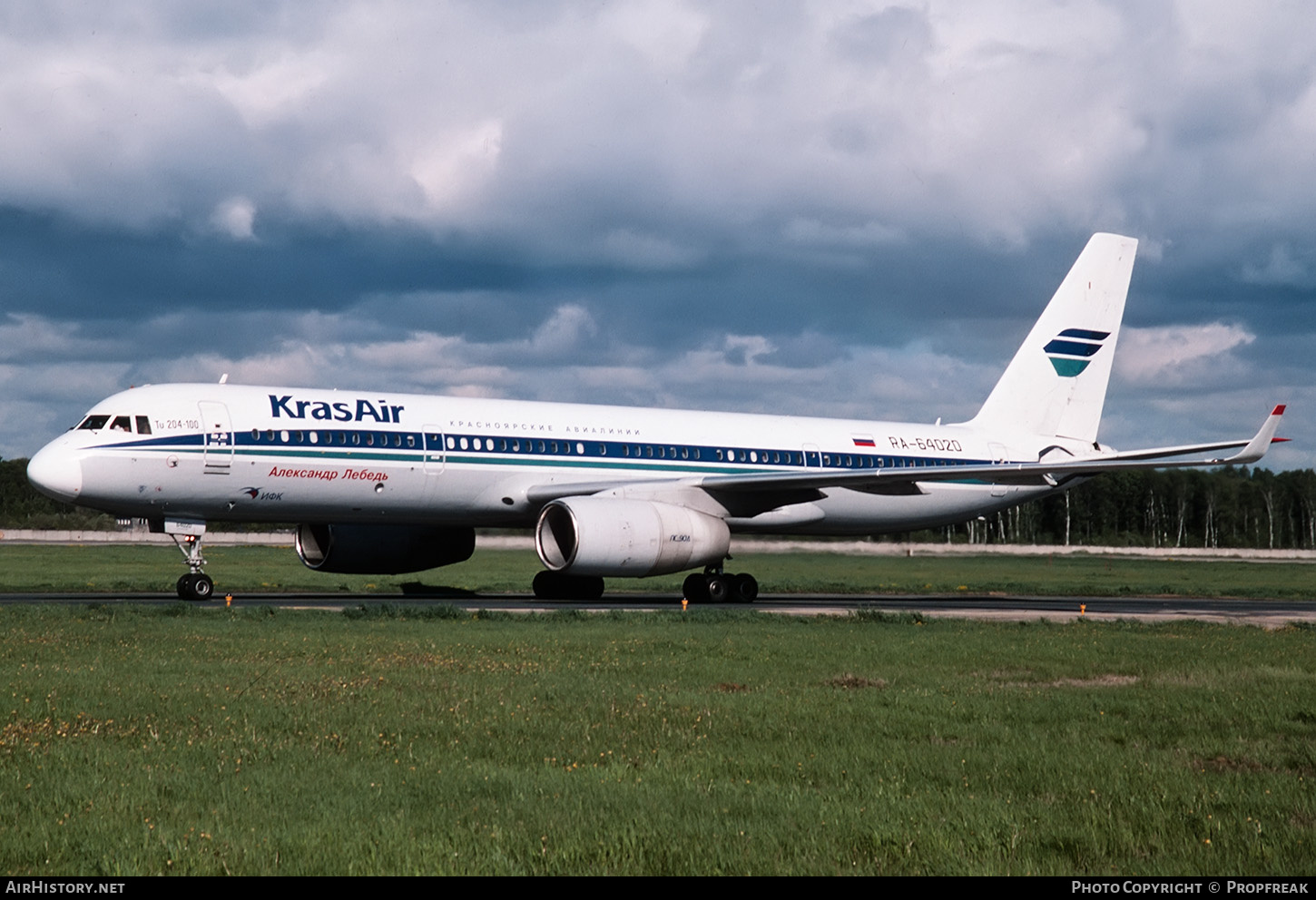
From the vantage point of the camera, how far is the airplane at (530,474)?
927 inches

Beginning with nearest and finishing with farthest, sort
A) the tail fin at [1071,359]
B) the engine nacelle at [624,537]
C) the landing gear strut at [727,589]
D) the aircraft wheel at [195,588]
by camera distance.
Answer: the aircraft wheel at [195,588]
the engine nacelle at [624,537]
the landing gear strut at [727,589]
the tail fin at [1071,359]

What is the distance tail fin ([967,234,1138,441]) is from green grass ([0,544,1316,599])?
190 inches

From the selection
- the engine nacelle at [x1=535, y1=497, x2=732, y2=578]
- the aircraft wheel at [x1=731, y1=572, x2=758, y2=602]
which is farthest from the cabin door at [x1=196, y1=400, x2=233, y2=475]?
the aircraft wheel at [x1=731, y1=572, x2=758, y2=602]

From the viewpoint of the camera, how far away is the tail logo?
116ft

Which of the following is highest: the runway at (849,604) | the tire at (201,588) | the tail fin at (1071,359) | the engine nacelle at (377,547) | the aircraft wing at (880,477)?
the tail fin at (1071,359)

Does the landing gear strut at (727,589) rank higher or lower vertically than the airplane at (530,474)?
lower

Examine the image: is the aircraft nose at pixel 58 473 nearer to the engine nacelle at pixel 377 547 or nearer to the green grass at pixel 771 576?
the engine nacelle at pixel 377 547

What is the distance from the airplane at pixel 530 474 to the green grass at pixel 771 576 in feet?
10.5

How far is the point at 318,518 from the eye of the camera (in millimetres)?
25453

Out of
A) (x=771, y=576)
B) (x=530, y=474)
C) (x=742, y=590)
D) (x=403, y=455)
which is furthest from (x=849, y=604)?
(x=771, y=576)

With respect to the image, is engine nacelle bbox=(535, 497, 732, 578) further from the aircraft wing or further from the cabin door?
the cabin door

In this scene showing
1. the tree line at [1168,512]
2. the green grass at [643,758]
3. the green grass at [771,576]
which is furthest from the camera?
the tree line at [1168,512]

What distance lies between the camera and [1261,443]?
25.7 metres

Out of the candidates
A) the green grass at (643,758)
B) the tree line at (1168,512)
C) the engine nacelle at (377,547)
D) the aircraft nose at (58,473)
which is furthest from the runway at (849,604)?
the tree line at (1168,512)
